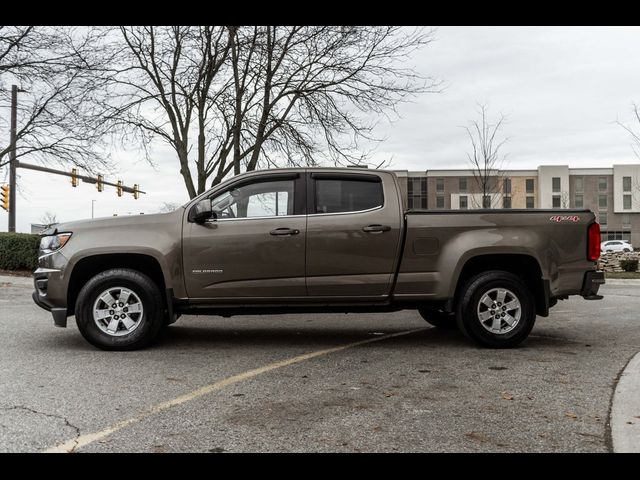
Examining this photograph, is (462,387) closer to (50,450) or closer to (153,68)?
(50,450)

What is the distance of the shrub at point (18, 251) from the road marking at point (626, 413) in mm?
18316

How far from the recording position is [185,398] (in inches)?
193

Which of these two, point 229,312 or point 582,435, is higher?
point 229,312

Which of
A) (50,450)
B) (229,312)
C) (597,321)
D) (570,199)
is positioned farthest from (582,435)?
(570,199)

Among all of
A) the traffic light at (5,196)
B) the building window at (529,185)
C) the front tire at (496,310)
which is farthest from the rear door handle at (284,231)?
the building window at (529,185)

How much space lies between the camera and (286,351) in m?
6.98

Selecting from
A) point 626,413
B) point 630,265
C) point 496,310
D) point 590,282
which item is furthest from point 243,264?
point 630,265

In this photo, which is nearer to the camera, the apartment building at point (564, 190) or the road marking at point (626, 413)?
the road marking at point (626, 413)

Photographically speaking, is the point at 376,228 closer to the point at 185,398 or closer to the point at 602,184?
the point at 185,398

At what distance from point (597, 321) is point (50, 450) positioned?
8.46m

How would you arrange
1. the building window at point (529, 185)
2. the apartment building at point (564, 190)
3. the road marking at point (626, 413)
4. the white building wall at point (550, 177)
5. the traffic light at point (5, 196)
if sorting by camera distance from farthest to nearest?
the building window at point (529, 185) < the white building wall at point (550, 177) < the apartment building at point (564, 190) < the traffic light at point (5, 196) < the road marking at point (626, 413)

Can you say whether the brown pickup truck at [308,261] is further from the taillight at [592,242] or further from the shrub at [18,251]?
the shrub at [18,251]

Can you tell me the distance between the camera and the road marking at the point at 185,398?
3.80 metres

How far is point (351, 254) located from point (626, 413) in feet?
10.7
